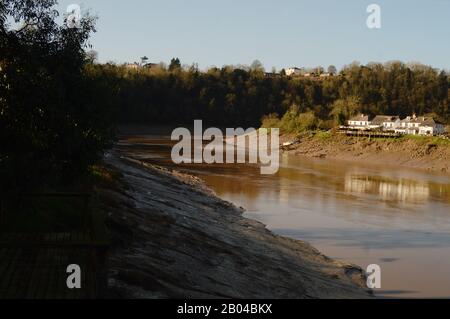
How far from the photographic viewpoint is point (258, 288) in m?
19.7

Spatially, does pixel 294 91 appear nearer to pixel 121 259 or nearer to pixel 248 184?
pixel 248 184

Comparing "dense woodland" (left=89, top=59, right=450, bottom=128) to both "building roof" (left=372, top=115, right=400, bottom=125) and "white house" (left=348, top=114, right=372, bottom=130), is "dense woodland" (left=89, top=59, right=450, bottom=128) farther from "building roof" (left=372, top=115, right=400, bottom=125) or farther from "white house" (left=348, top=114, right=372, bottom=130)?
"white house" (left=348, top=114, right=372, bottom=130)

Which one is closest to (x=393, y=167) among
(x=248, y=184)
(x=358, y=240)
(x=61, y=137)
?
(x=248, y=184)

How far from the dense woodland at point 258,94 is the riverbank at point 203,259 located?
13527 cm

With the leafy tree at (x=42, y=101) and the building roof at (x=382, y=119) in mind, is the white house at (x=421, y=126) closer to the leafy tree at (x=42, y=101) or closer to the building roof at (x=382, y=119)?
the building roof at (x=382, y=119)

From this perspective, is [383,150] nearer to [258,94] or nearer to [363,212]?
[363,212]

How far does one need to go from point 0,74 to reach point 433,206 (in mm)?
41786

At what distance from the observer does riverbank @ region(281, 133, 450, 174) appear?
8438cm

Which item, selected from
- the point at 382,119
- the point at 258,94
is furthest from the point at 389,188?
the point at 258,94

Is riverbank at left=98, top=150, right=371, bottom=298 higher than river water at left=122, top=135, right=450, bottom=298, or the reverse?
riverbank at left=98, top=150, right=371, bottom=298

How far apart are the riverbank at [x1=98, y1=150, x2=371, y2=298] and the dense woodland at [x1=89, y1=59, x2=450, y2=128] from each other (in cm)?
13527

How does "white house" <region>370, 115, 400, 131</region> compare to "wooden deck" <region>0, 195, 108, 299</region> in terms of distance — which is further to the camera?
"white house" <region>370, 115, 400, 131</region>

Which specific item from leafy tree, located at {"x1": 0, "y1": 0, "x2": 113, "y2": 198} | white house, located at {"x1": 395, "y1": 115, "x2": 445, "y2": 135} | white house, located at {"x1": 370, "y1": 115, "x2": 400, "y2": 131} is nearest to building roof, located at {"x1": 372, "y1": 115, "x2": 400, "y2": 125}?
white house, located at {"x1": 370, "y1": 115, "x2": 400, "y2": 131}

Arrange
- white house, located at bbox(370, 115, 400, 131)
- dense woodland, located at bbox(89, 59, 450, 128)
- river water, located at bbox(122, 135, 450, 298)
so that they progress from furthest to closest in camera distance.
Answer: dense woodland, located at bbox(89, 59, 450, 128), white house, located at bbox(370, 115, 400, 131), river water, located at bbox(122, 135, 450, 298)
